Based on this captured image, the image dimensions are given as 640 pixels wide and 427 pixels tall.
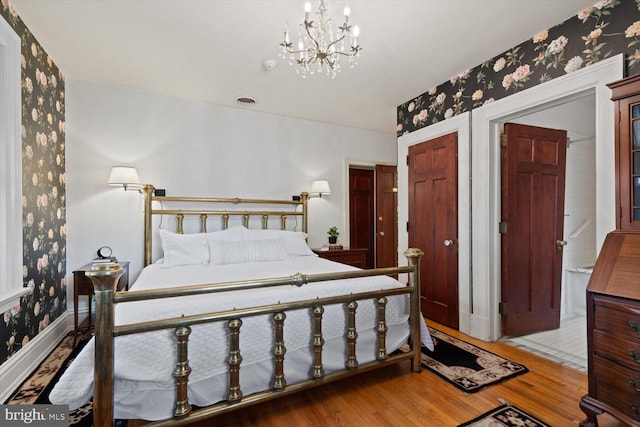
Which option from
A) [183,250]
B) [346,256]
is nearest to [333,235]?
[346,256]

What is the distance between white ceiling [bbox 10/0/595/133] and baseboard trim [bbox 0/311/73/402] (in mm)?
2393

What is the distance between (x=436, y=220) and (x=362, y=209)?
2.43 meters

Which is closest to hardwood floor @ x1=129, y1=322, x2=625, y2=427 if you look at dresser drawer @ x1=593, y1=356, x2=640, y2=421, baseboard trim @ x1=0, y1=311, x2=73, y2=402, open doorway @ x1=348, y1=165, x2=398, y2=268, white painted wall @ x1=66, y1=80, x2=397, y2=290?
dresser drawer @ x1=593, y1=356, x2=640, y2=421

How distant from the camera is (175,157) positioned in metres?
3.45

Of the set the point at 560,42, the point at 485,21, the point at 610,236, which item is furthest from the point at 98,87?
the point at 610,236

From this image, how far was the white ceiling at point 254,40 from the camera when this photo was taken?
1.98 meters

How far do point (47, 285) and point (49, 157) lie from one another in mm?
1132

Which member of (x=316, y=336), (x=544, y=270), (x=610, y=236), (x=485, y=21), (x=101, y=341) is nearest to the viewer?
(x=101, y=341)

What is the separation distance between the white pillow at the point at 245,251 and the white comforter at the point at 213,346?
1.92 feet

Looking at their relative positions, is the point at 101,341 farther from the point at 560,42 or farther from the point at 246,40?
the point at 560,42

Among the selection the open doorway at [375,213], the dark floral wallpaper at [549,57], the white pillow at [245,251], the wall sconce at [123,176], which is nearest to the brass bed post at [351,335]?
the white pillow at [245,251]

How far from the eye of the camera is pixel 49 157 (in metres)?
2.61

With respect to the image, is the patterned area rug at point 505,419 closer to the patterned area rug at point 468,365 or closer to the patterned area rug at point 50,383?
the patterned area rug at point 468,365

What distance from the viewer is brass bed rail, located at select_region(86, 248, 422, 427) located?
131cm
